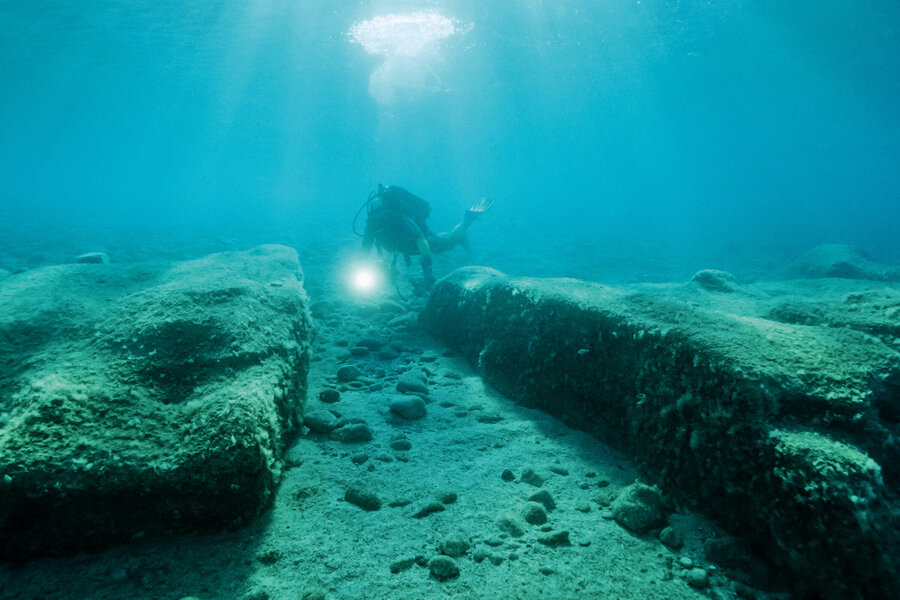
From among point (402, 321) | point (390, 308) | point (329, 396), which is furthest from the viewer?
point (390, 308)

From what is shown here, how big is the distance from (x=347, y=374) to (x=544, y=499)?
9.34ft

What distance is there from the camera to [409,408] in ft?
12.3

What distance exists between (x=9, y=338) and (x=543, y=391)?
437 cm

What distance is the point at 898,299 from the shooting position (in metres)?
3.84

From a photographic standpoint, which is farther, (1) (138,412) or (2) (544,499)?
(2) (544,499)

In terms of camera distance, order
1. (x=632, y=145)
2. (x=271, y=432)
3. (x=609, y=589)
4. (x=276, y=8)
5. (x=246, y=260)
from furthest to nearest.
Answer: (x=632, y=145)
(x=276, y=8)
(x=246, y=260)
(x=271, y=432)
(x=609, y=589)

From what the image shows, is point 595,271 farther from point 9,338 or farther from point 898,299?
point 9,338

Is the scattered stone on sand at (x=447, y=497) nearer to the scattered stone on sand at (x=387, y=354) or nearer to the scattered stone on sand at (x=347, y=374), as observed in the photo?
the scattered stone on sand at (x=347, y=374)

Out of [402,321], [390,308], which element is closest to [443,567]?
[402,321]

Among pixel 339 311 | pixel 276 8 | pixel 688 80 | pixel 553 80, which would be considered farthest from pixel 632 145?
pixel 339 311

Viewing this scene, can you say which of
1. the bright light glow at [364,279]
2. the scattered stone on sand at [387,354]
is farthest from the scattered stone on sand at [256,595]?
the bright light glow at [364,279]

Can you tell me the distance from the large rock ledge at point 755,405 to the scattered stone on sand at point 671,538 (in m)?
0.27

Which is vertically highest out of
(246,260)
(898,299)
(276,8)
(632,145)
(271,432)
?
(632,145)

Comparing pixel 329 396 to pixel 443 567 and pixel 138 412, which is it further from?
pixel 443 567
